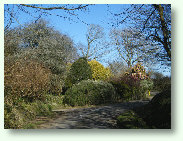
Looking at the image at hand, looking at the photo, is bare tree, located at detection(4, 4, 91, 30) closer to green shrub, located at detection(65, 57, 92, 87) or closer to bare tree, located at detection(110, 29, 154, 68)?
bare tree, located at detection(110, 29, 154, 68)

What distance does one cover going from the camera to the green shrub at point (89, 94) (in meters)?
7.92

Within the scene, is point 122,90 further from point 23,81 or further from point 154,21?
point 23,81

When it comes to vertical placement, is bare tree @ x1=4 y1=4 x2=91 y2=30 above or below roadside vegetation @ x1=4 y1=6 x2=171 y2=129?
above

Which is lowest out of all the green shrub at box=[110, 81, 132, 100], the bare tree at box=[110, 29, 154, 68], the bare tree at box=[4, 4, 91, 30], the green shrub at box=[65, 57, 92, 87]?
the green shrub at box=[110, 81, 132, 100]

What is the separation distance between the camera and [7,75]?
401cm

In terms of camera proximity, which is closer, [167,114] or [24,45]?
[167,114]

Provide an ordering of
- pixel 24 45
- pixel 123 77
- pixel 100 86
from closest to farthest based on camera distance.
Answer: pixel 100 86 < pixel 24 45 < pixel 123 77

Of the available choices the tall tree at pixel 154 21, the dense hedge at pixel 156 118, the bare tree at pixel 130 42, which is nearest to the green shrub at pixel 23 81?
the dense hedge at pixel 156 118

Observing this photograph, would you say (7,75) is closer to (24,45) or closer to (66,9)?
(66,9)

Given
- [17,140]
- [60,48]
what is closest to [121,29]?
[17,140]

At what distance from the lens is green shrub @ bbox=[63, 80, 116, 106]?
7922 mm

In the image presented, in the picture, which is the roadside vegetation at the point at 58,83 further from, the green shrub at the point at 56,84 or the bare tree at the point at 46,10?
the bare tree at the point at 46,10

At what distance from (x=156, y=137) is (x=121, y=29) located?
9.64ft

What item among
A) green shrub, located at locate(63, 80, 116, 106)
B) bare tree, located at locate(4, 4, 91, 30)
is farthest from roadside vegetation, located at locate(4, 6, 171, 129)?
bare tree, located at locate(4, 4, 91, 30)
